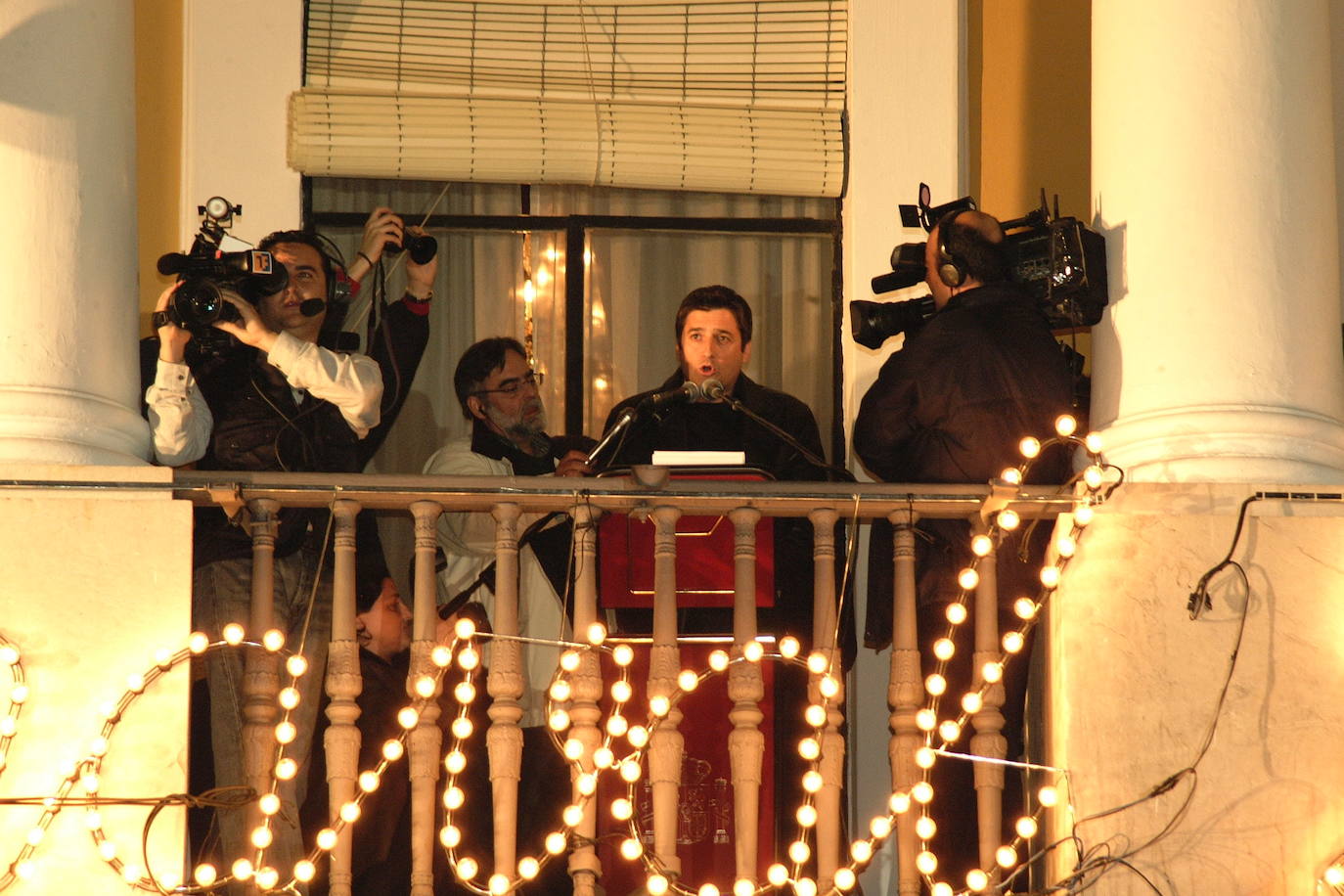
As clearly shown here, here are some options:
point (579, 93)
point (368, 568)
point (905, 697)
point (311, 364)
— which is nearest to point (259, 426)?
point (311, 364)

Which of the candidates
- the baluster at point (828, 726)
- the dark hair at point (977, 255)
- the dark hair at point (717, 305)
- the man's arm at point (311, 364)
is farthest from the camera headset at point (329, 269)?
the dark hair at point (977, 255)

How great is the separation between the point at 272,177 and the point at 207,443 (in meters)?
2.09

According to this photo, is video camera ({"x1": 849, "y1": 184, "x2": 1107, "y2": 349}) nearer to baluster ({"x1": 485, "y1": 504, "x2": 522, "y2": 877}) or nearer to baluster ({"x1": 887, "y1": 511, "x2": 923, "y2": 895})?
baluster ({"x1": 887, "y1": 511, "x2": 923, "y2": 895})

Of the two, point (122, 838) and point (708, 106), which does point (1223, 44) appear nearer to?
point (708, 106)

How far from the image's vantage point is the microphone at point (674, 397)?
520cm

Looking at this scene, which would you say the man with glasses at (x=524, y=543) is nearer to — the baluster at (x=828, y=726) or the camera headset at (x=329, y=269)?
the camera headset at (x=329, y=269)

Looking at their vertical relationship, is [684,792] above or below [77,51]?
below

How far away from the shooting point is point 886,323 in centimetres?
583

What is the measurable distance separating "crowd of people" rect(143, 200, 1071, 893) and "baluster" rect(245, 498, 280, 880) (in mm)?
68

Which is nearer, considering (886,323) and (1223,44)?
(1223,44)

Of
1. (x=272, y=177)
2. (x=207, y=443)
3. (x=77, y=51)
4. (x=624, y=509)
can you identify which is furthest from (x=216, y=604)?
(x=272, y=177)

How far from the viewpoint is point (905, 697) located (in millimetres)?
5062

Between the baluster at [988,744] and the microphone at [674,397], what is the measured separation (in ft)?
2.96

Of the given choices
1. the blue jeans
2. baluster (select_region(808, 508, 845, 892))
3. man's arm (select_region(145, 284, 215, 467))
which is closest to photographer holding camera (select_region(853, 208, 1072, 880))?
baluster (select_region(808, 508, 845, 892))
